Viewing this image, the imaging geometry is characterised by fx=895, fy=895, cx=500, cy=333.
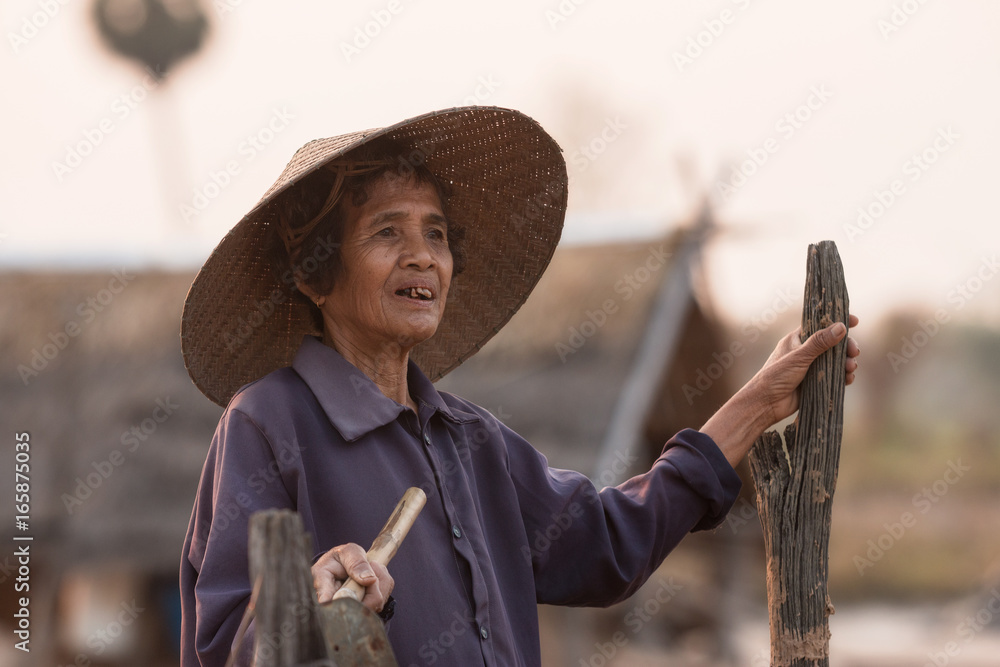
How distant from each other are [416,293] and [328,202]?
29cm

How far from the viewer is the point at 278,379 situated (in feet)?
6.09

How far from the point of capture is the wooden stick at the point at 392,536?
54.8 inches

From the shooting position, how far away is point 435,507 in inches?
73.0

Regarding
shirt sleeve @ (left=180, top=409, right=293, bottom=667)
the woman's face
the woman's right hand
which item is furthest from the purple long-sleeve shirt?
the woman's right hand

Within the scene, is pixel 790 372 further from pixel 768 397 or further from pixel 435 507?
pixel 435 507

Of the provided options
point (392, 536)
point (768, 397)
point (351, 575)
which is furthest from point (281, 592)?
point (768, 397)

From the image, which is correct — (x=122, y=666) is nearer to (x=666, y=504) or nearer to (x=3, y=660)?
(x=3, y=660)

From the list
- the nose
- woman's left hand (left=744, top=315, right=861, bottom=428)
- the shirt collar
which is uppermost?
the nose

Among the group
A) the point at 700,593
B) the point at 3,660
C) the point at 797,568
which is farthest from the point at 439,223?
the point at 700,593

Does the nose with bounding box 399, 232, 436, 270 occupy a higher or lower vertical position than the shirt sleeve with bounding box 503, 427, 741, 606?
higher

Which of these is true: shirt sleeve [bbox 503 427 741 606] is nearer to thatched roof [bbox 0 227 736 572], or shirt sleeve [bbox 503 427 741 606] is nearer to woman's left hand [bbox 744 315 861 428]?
woman's left hand [bbox 744 315 861 428]

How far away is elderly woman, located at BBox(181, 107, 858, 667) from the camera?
5.60 feet

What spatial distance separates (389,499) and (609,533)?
66cm

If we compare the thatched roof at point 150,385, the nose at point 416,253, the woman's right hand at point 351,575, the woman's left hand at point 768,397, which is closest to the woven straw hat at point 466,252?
the nose at point 416,253
